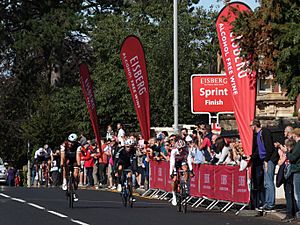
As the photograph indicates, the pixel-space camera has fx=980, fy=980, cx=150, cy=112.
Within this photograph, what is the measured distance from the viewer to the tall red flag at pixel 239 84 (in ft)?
72.1

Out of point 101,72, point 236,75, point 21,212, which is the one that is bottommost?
point 21,212

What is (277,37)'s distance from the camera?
1845cm

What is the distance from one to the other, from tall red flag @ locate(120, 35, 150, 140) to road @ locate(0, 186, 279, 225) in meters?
5.82

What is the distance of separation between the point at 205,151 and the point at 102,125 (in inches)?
1187

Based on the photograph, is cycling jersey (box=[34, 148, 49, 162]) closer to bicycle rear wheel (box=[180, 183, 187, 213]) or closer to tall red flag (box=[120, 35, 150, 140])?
tall red flag (box=[120, 35, 150, 140])

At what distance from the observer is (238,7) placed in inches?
810

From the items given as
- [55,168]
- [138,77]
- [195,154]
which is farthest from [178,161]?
[55,168]

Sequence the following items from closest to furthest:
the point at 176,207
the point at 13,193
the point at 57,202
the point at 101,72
Result: the point at 176,207 < the point at 57,202 < the point at 13,193 < the point at 101,72

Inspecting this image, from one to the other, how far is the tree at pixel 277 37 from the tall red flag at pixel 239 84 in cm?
230

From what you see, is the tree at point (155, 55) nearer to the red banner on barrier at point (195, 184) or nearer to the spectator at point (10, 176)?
the spectator at point (10, 176)

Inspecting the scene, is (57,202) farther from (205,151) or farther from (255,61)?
(255,61)

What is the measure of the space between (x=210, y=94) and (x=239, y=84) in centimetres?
1056

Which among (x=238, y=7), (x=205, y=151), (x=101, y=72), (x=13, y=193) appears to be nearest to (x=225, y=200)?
(x=205, y=151)

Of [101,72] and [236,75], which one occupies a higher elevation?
[101,72]
